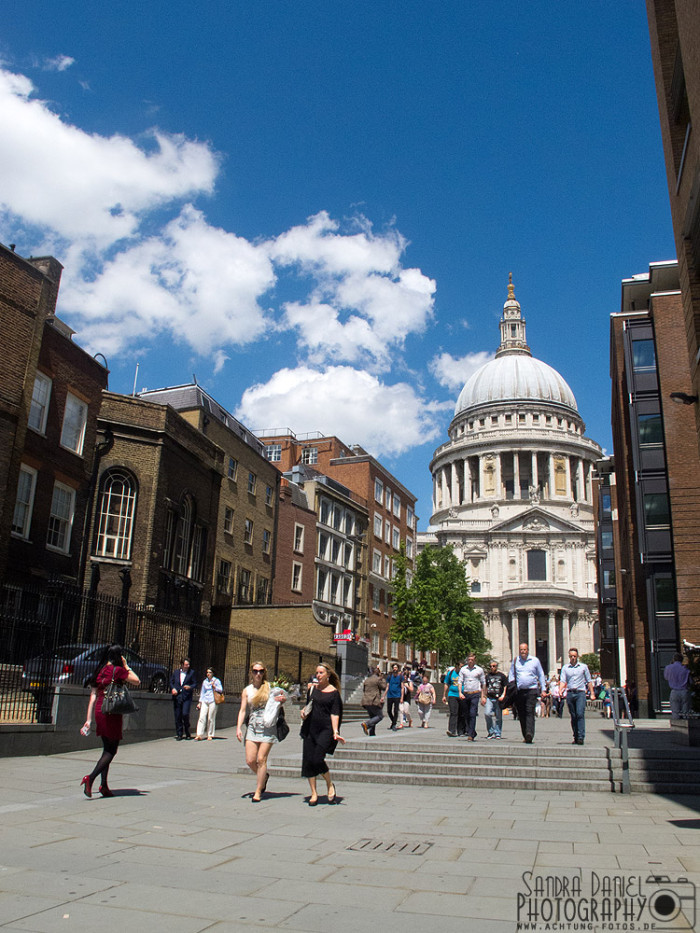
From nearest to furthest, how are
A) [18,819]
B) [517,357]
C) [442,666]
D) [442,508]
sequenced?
[18,819]
[442,666]
[442,508]
[517,357]

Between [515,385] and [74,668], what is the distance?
383 ft

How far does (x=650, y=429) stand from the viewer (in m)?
31.8

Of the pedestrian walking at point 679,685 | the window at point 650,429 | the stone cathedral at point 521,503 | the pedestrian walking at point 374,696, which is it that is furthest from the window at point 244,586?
the stone cathedral at point 521,503

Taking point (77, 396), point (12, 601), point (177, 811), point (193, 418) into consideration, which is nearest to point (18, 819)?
point (177, 811)

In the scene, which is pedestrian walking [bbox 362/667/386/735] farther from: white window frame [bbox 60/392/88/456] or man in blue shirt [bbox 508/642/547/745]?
white window frame [bbox 60/392/88/456]

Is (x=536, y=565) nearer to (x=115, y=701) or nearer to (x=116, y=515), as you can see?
(x=116, y=515)

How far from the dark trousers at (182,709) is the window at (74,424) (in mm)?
9737

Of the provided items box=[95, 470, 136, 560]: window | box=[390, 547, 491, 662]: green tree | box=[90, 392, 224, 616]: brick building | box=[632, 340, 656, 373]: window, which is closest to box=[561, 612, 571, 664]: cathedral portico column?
box=[390, 547, 491, 662]: green tree

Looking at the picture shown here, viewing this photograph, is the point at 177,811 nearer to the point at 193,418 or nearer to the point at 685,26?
the point at 685,26

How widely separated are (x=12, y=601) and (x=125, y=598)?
Result: 6.29 m

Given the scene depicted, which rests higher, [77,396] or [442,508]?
[442,508]

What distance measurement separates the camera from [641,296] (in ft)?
122

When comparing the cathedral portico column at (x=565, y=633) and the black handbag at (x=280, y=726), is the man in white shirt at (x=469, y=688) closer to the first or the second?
the black handbag at (x=280, y=726)

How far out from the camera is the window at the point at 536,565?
10150cm
